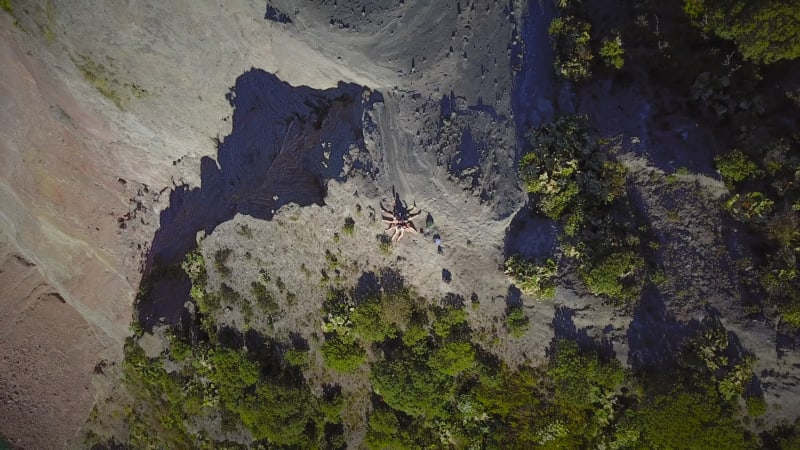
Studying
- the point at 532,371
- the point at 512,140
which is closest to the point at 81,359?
the point at 532,371

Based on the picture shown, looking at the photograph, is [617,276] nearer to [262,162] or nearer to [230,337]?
[262,162]

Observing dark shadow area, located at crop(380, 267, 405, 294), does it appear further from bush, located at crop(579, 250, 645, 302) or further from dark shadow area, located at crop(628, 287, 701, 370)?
dark shadow area, located at crop(628, 287, 701, 370)

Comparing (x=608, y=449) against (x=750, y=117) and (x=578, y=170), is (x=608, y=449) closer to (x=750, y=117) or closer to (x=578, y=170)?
(x=578, y=170)

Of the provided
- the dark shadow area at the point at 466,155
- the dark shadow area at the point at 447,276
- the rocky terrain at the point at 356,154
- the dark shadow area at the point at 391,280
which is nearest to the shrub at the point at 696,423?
the rocky terrain at the point at 356,154

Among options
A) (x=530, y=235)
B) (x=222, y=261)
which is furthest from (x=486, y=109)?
(x=222, y=261)

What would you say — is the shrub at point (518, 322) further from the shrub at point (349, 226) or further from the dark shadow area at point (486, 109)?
the dark shadow area at point (486, 109)
